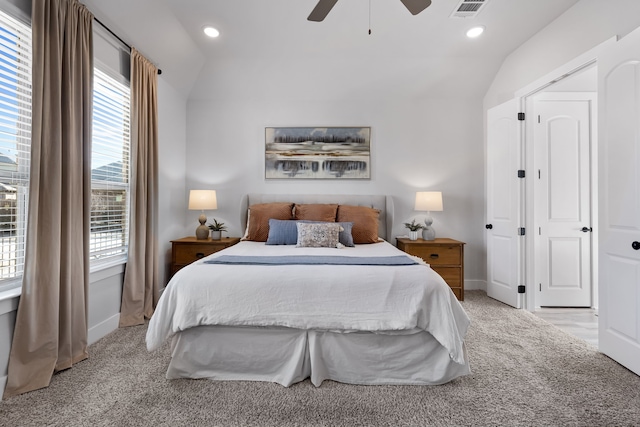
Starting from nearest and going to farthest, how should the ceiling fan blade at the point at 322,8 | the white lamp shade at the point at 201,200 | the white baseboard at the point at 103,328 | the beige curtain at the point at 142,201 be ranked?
the ceiling fan blade at the point at 322,8 < the white baseboard at the point at 103,328 < the beige curtain at the point at 142,201 < the white lamp shade at the point at 201,200

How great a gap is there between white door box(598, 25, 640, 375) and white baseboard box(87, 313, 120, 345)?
3.93 m

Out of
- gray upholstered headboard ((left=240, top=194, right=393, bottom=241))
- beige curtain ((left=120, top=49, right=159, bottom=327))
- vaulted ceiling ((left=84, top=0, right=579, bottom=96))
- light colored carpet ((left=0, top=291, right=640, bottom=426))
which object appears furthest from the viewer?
gray upholstered headboard ((left=240, top=194, right=393, bottom=241))

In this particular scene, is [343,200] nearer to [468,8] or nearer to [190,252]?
[190,252]

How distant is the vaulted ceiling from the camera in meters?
2.79

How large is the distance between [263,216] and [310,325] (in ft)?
6.61

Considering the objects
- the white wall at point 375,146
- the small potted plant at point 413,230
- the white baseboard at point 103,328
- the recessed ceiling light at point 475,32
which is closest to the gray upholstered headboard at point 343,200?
the white wall at point 375,146

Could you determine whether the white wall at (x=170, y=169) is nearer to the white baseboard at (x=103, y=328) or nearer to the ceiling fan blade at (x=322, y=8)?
the white baseboard at (x=103, y=328)

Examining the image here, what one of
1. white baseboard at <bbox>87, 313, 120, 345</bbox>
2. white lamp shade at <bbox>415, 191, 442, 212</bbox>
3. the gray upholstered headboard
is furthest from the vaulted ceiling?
white baseboard at <bbox>87, 313, 120, 345</bbox>

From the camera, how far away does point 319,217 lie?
3.73m

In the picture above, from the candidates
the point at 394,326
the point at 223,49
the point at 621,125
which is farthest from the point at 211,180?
the point at 621,125

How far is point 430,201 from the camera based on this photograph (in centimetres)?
391

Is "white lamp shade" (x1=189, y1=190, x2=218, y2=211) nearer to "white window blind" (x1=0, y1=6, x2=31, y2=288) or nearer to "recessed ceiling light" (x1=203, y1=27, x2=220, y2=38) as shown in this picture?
"recessed ceiling light" (x1=203, y1=27, x2=220, y2=38)

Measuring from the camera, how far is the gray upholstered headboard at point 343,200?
4.14 m

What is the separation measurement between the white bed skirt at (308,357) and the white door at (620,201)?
1.27 meters
